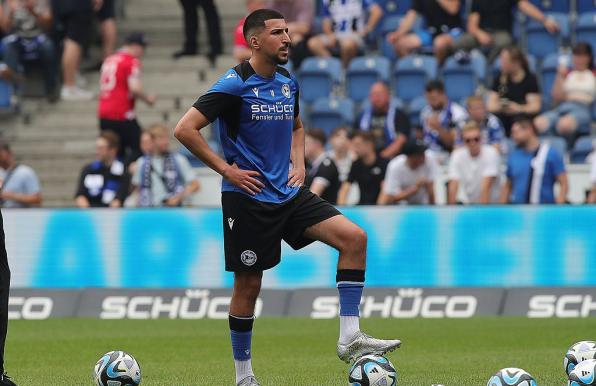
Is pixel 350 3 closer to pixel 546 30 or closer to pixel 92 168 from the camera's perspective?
pixel 546 30

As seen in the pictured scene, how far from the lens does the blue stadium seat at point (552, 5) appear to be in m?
22.5

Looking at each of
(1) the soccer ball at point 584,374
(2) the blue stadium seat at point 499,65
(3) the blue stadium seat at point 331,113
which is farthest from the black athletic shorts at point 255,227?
(2) the blue stadium seat at point 499,65

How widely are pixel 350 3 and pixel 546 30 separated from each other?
10.4ft

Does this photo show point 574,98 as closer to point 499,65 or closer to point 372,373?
point 499,65

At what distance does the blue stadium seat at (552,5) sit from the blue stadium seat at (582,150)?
14.1 ft

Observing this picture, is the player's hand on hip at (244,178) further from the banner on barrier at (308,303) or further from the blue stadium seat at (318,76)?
the blue stadium seat at (318,76)

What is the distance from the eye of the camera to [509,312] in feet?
51.6

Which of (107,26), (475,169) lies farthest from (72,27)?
(475,169)

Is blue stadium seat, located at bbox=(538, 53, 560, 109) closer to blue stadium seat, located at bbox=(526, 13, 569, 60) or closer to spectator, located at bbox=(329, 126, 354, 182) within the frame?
blue stadium seat, located at bbox=(526, 13, 569, 60)

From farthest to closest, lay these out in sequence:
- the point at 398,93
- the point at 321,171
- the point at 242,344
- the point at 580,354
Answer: the point at 398,93
the point at 321,171
the point at 242,344
the point at 580,354

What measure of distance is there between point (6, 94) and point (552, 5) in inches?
365

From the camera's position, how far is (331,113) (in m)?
20.5

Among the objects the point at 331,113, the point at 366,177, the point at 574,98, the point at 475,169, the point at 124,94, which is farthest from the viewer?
the point at 331,113

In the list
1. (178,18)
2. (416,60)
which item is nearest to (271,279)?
(416,60)
